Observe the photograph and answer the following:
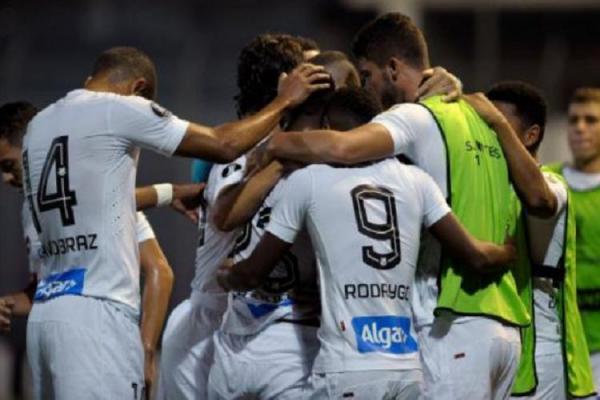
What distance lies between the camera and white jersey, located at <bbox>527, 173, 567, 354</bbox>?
776cm

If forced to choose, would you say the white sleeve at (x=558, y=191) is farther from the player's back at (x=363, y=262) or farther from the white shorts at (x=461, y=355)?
the player's back at (x=363, y=262)

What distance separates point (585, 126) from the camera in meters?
10.4

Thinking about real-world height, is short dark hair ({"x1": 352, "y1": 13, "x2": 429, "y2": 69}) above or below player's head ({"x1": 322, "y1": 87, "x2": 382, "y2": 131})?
above

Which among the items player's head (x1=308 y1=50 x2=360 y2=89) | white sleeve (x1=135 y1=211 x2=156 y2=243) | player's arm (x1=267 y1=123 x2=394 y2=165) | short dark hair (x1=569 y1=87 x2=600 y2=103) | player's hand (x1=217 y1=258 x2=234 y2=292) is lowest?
white sleeve (x1=135 y1=211 x2=156 y2=243)

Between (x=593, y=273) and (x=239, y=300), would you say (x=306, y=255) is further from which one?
(x=593, y=273)

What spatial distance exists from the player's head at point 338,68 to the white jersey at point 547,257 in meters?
1.05

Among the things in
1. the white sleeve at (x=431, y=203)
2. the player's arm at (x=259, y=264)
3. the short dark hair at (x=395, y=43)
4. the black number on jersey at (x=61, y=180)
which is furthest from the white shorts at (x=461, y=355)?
the black number on jersey at (x=61, y=180)

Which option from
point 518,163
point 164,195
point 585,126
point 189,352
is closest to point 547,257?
point 518,163

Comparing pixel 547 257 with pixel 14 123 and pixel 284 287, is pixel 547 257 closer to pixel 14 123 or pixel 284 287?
pixel 284 287

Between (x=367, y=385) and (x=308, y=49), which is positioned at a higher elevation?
(x=308, y=49)

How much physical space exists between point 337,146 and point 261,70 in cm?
109

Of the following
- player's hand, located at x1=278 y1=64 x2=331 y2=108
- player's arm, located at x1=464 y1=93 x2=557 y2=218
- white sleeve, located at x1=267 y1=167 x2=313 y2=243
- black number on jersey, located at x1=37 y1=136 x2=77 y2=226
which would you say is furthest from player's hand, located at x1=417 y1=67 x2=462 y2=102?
black number on jersey, located at x1=37 y1=136 x2=77 y2=226

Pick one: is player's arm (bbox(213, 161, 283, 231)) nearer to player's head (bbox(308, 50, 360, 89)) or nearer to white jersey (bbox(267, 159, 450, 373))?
white jersey (bbox(267, 159, 450, 373))

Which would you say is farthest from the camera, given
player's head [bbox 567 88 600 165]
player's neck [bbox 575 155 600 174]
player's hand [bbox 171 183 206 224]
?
player's head [bbox 567 88 600 165]
